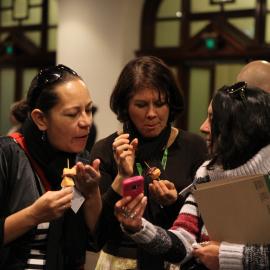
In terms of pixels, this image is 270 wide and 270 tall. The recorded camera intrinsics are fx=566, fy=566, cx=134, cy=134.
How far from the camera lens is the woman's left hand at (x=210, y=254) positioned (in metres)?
1.75

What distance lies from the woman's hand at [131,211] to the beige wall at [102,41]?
16.3ft

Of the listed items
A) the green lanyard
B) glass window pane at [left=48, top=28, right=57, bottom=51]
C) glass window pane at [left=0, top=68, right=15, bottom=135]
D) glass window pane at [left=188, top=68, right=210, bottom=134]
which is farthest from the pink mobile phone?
glass window pane at [left=0, top=68, right=15, bottom=135]

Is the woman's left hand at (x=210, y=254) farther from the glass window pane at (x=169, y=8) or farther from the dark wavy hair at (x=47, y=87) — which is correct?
the glass window pane at (x=169, y=8)

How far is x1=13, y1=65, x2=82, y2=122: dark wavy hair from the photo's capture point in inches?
73.3

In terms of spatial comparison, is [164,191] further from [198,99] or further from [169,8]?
[169,8]

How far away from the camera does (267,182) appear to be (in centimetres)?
167

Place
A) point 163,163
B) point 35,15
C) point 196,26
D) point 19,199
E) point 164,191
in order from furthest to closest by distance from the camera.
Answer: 1. point 35,15
2. point 196,26
3. point 163,163
4. point 164,191
5. point 19,199

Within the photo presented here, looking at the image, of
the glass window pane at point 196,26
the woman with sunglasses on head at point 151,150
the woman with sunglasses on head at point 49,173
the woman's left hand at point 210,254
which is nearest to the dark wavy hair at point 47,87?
the woman with sunglasses on head at point 49,173

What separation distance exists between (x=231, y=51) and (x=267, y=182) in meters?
4.89

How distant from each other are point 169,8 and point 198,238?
212 inches

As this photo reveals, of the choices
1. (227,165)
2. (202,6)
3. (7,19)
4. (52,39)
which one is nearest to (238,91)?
(227,165)

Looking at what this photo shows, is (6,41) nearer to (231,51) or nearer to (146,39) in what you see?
(146,39)

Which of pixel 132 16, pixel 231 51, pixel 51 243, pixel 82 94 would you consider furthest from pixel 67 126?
pixel 132 16

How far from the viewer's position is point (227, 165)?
73.3 inches
